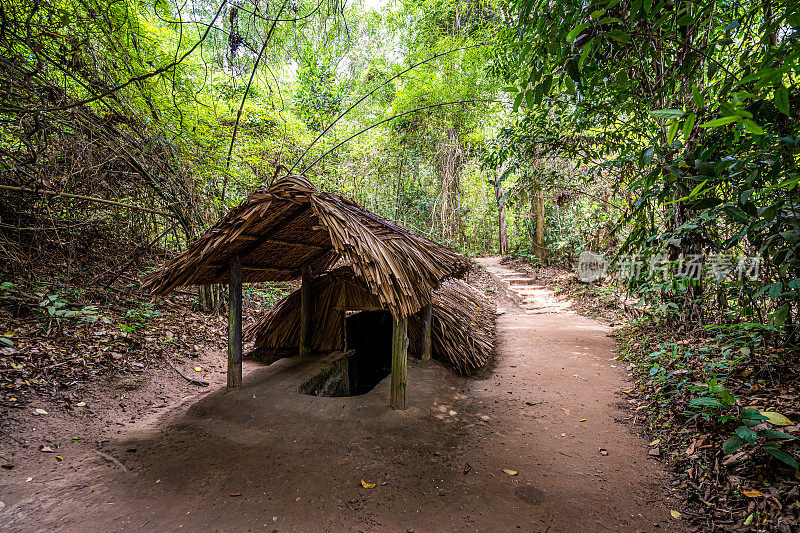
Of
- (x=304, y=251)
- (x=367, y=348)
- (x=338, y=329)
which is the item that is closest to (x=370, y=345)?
(x=367, y=348)

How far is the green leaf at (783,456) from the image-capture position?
1638 mm

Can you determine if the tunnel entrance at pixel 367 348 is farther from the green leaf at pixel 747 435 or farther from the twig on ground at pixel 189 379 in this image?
the green leaf at pixel 747 435

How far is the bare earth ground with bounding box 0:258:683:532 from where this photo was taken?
1.87 meters

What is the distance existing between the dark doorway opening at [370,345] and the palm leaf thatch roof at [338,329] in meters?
0.87

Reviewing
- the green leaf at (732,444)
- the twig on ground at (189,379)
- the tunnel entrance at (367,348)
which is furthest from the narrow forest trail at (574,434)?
the twig on ground at (189,379)

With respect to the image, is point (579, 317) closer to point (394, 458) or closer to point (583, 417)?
point (583, 417)

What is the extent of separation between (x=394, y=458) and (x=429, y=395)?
3.52 feet

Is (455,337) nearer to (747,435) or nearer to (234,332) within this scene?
(234,332)

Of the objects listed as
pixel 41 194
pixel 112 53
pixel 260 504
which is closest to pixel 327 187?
pixel 112 53

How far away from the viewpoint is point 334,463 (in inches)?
93.0

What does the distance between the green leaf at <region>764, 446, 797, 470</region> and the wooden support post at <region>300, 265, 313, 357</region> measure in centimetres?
413

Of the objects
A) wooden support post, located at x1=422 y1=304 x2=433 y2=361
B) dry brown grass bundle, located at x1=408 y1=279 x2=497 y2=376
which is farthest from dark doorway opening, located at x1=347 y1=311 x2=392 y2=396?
wooden support post, located at x1=422 y1=304 x2=433 y2=361

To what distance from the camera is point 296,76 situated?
10.4 metres

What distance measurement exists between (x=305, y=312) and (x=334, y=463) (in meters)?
2.33
